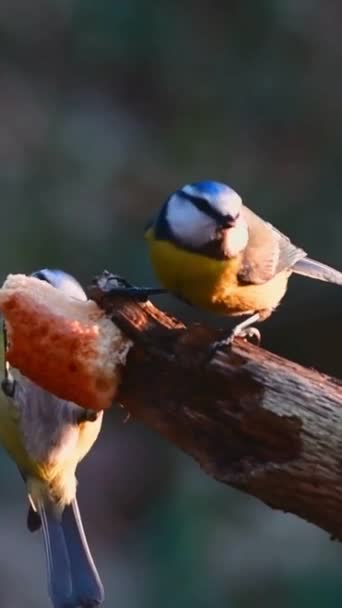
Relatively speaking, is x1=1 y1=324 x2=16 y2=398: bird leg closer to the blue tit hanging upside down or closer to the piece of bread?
the blue tit hanging upside down

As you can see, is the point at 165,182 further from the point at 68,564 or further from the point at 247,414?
the point at 247,414

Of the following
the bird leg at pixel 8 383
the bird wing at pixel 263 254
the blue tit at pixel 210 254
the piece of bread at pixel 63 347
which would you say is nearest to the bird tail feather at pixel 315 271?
the bird wing at pixel 263 254

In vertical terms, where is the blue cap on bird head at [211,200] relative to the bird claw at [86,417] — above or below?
above

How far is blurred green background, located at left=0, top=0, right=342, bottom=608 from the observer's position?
10.0 feet

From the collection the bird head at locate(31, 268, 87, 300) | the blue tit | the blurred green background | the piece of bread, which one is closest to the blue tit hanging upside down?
the bird head at locate(31, 268, 87, 300)

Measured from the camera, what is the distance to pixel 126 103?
4.35 m

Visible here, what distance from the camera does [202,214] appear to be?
175 centimetres

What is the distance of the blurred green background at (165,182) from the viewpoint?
306 centimetres

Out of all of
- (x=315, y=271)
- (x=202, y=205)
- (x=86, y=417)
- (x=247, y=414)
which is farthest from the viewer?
(x=315, y=271)

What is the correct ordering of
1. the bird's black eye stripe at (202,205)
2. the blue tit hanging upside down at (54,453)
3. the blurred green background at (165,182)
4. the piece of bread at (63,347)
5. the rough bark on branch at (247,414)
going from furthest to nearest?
the blurred green background at (165,182), the blue tit hanging upside down at (54,453), the bird's black eye stripe at (202,205), the piece of bread at (63,347), the rough bark on branch at (247,414)

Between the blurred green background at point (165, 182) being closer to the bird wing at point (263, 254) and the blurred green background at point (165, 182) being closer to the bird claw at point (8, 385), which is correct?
the bird wing at point (263, 254)

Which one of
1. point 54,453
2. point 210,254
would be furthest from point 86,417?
point 210,254

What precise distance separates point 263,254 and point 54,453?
393 millimetres

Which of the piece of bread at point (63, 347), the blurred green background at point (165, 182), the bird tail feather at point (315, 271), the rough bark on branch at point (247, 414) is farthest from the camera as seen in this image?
the blurred green background at point (165, 182)
